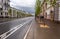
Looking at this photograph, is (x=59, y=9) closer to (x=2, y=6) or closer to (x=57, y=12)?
(x=57, y=12)

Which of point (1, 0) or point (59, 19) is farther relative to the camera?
point (1, 0)

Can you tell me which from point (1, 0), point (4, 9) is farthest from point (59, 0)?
point (4, 9)

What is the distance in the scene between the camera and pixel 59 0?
4119 centimetres

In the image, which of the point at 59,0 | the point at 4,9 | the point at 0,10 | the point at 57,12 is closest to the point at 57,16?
the point at 57,12

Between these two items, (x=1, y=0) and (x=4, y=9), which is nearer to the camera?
(x=1, y=0)

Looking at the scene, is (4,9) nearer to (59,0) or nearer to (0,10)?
(0,10)

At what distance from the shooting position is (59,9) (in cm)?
4228

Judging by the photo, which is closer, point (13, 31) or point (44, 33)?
point (44, 33)

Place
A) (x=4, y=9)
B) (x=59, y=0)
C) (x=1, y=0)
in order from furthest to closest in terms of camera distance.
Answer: (x=4, y=9)
(x=1, y=0)
(x=59, y=0)

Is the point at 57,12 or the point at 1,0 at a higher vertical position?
the point at 1,0

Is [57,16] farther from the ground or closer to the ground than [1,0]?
closer to the ground

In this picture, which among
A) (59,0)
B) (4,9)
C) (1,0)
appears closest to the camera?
(59,0)

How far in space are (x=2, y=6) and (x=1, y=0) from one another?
12.0 feet

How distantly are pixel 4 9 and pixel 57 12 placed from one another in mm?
56090
